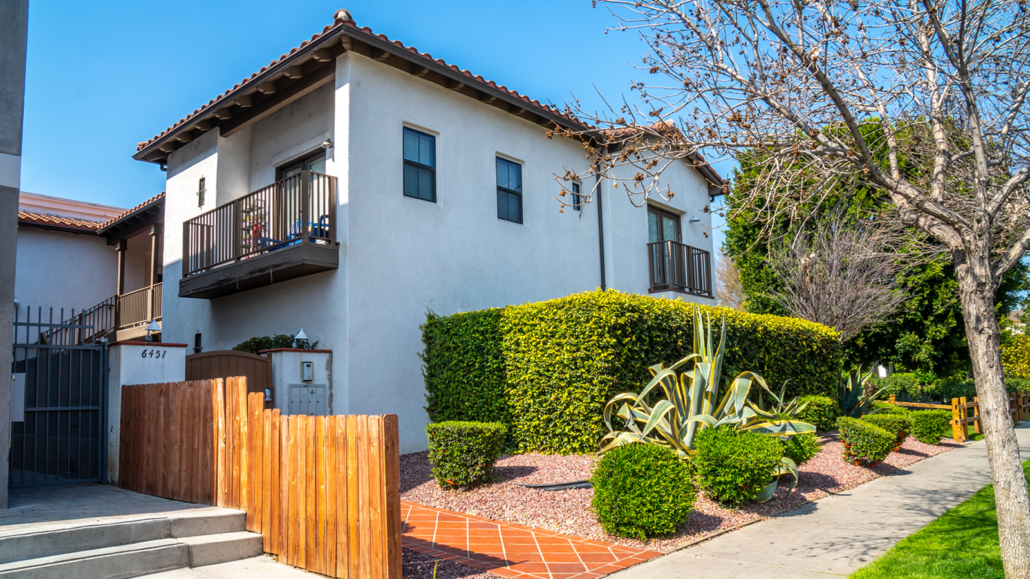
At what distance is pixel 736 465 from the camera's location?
24.2 ft

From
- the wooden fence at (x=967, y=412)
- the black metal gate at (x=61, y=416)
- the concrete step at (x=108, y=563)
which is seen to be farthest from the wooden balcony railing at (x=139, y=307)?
the wooden fence at (x=967, y=412)

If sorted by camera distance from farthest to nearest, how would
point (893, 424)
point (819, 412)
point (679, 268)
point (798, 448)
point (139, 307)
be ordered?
point (679, 268) → point (139, 307) → point (819, 412) → point (893, 424) → point (798, 448)

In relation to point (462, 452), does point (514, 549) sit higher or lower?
lower

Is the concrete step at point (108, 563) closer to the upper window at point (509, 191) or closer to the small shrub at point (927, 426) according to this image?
the upper window at point (509, 191)

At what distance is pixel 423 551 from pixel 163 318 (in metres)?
12.2

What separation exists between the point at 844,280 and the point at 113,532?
53.8 feet

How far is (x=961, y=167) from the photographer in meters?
7.37

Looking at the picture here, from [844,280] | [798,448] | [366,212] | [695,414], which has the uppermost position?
[366,212]

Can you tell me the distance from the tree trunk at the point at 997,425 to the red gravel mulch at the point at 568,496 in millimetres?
2602

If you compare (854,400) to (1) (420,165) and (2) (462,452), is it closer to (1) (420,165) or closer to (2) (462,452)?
(2) (462,452)

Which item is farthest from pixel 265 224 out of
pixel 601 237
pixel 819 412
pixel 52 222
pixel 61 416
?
pixel 819 412

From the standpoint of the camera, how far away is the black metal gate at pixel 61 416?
7797 mm

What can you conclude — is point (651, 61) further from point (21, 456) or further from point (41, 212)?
point (41, 212)

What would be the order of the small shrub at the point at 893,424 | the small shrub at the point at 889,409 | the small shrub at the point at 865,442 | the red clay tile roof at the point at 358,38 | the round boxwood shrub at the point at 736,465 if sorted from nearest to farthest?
the round boxwood shrub at the point at 736,465 → the small shrub at the point at 865,442 → the small shrub at the point at 893,424 → the red clay tile roof at the point at 358,38 → the small shrub at the point at 889,409
